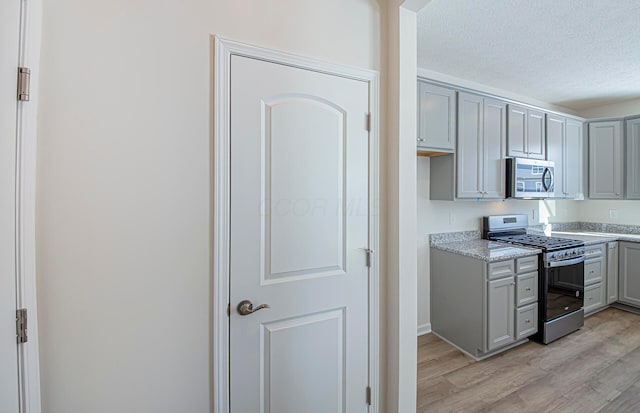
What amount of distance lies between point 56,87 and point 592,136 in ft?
17.7

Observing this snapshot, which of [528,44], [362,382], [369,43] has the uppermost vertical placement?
[528,44]

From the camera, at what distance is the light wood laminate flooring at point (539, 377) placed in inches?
76.3

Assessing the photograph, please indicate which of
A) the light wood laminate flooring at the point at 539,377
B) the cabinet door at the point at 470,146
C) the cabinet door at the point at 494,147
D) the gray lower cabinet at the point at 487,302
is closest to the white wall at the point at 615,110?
the cabinet door at the point at 494,147

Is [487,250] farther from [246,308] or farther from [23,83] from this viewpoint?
[23,83]

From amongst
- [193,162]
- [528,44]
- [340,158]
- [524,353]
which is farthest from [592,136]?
[193,162]

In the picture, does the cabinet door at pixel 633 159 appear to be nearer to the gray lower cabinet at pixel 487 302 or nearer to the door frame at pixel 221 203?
the gray lower cabinet at pixel 487 302

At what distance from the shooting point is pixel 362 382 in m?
1.49

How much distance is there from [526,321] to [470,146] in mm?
1742

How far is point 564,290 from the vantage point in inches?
109

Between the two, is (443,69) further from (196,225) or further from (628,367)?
(628,367)

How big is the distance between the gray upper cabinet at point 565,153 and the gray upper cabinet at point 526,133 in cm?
15

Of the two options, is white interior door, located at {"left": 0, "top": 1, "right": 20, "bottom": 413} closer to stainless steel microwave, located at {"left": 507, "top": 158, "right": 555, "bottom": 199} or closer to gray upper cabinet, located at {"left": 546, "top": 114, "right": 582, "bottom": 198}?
stainless steel microwave, located at {"left": 507, "top": 158, "right": 555, "bottom": 199}

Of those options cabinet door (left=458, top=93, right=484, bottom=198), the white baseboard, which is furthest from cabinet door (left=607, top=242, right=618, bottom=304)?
the white baseboard

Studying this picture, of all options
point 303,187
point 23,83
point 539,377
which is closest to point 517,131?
point 539,377
